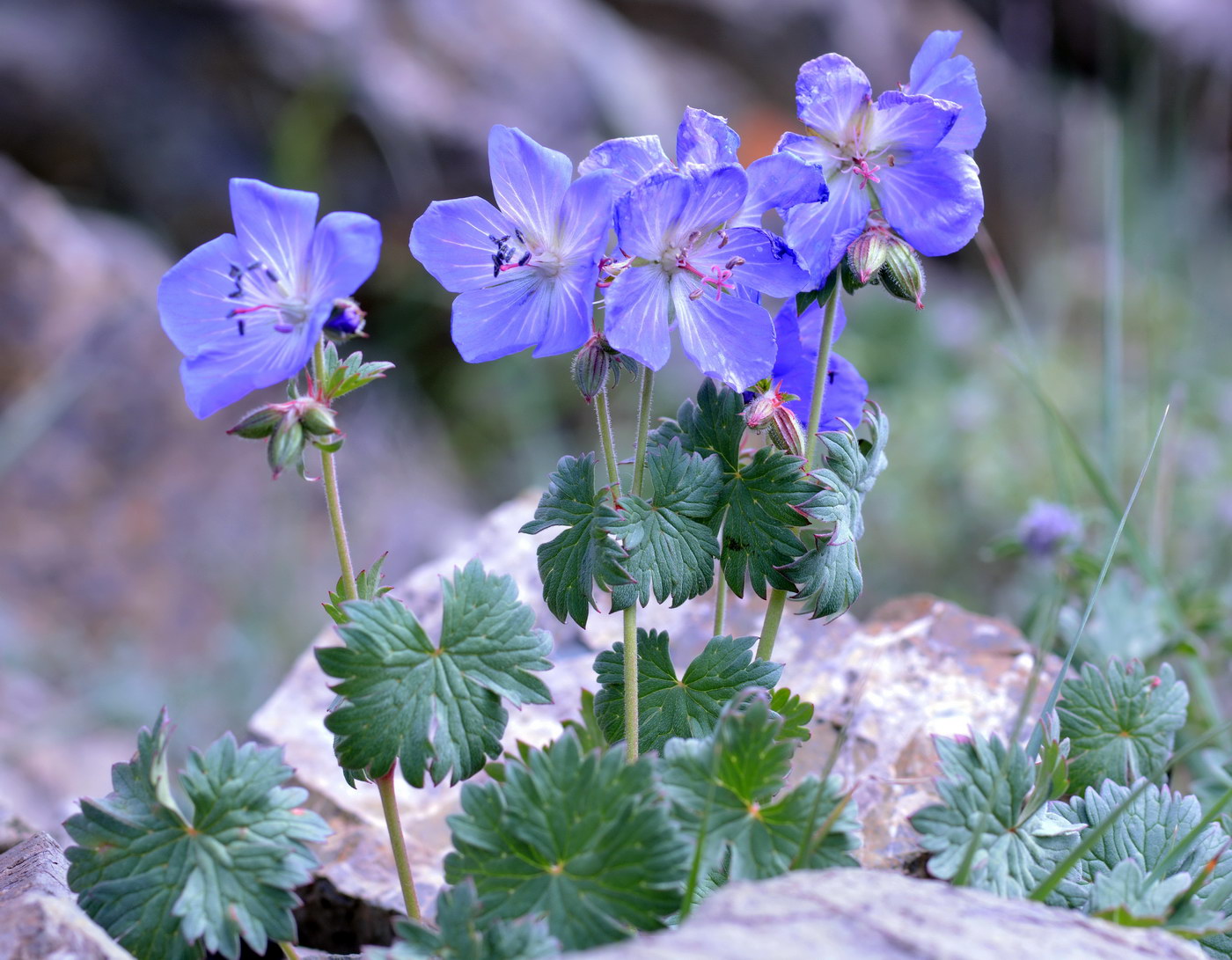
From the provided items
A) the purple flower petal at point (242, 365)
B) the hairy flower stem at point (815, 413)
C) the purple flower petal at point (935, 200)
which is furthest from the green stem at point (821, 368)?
the purple flower petal at point (242, 365)

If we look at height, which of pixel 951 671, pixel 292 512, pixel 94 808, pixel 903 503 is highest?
pixel 951 671

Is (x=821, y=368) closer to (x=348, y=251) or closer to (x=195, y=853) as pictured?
(x=348, y=251)

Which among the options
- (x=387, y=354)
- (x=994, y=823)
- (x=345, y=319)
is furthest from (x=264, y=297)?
(x=387, y=354)

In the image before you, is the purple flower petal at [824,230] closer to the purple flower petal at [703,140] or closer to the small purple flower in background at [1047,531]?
the purple flower petal at [703,140]

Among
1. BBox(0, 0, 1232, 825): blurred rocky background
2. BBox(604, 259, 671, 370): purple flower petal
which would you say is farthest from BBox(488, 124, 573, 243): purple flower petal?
BBox(0, 0, 1232, 825): blurred rocky background

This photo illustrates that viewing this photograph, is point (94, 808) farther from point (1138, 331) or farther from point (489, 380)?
point (1138, 331)

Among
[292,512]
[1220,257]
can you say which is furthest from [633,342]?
[1220,257]
